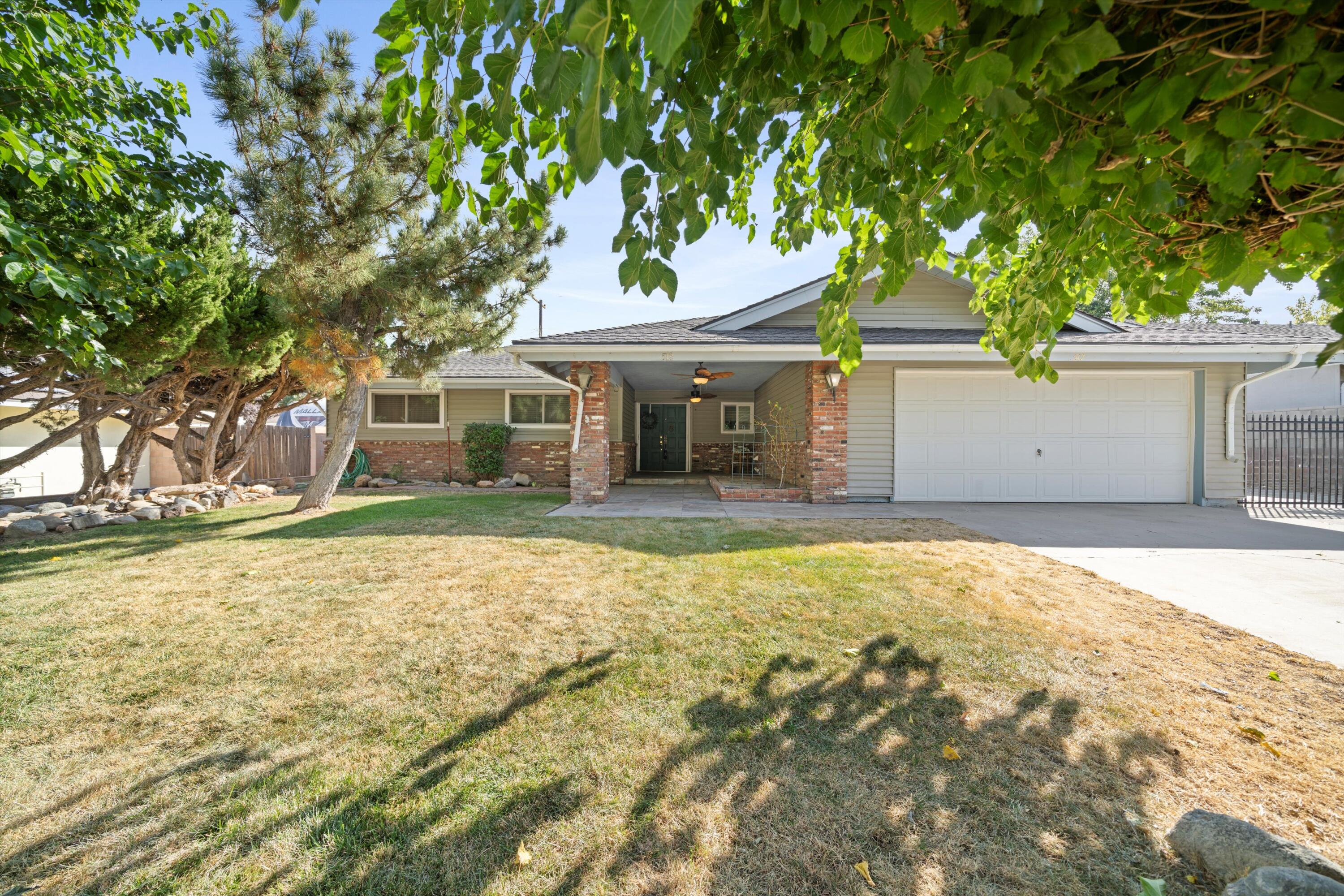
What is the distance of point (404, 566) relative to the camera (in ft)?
16.7

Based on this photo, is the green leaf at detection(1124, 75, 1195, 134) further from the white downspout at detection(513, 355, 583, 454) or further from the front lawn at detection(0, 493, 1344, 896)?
the white downspout at detection(513, 355, 583, 454)

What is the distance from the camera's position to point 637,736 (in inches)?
92.2

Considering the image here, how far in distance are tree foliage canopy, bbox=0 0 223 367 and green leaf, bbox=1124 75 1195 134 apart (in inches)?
210

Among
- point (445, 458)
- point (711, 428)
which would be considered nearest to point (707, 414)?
point (711, 428)

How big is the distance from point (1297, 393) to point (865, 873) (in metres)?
22.8

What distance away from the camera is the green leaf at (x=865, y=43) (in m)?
1.23

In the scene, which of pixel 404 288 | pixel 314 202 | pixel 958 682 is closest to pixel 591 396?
pixel 404 288

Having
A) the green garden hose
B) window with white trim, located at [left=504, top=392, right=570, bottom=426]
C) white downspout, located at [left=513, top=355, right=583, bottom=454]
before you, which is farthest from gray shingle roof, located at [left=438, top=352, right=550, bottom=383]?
white downspout, located at [left=513, top=355, right=583, bottom=454]

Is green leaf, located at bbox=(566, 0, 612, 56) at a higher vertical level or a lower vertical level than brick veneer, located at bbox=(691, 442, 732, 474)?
higher

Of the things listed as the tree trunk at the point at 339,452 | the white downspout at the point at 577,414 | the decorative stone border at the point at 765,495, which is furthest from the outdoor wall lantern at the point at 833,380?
the tree trunk at the point at 339,452

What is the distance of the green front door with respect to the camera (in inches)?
595

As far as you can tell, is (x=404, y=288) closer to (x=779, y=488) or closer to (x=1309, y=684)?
(x=779, y=488)

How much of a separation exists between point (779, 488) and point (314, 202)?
8305 mm

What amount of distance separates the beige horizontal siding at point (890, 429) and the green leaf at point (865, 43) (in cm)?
862
